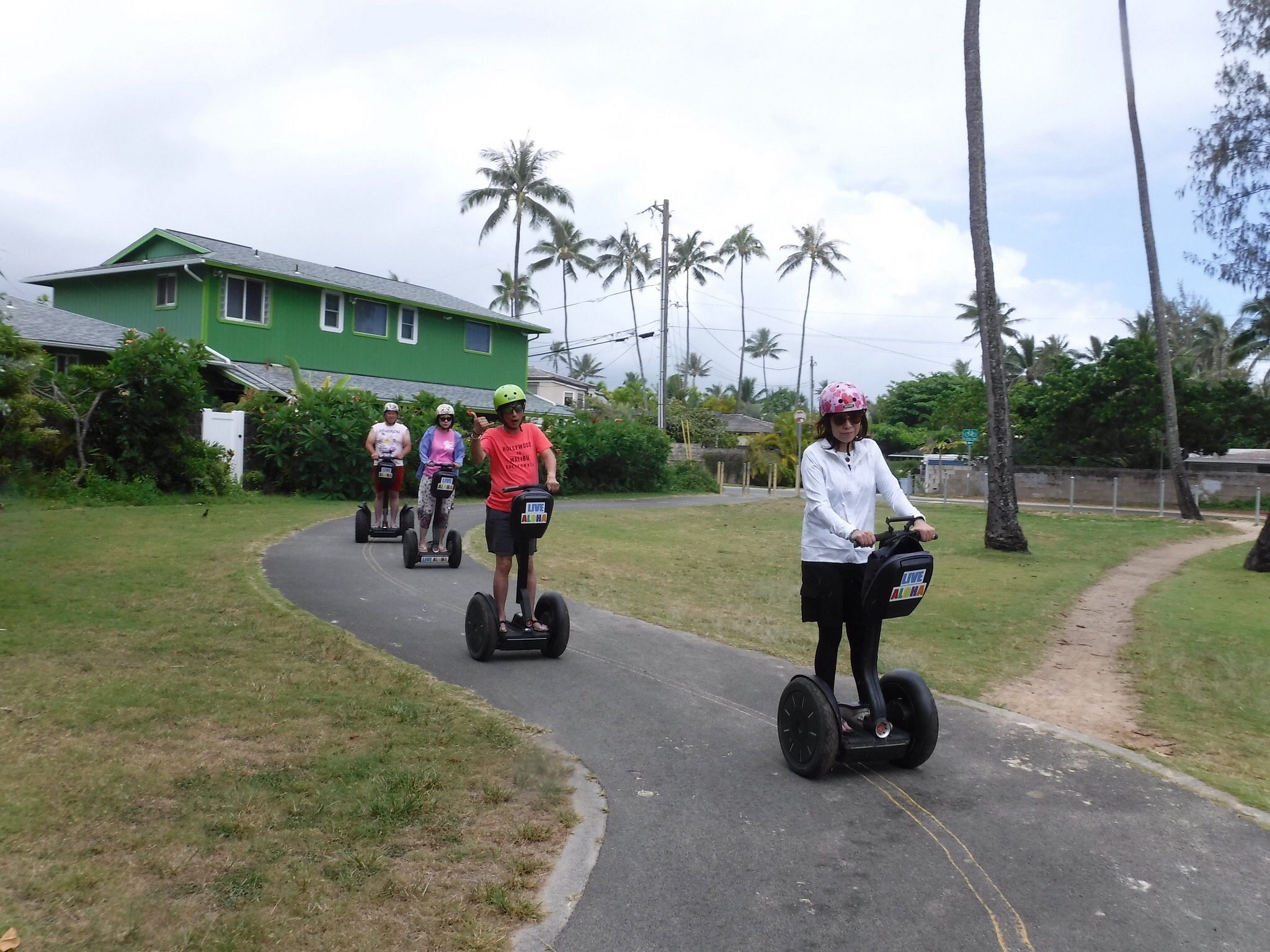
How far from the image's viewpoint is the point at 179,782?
440 centimetres

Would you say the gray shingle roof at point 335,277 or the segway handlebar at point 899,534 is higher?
the gray shingle roof at point 335,277

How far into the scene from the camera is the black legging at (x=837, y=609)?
5.04 meters

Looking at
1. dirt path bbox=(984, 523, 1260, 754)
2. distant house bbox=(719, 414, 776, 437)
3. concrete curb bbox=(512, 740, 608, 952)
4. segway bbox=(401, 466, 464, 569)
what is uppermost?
distant house bbox=(719, 414, 776, 437)

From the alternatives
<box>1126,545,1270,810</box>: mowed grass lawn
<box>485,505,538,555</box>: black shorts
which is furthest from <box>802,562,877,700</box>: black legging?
<box>485,505,538,555</box>: black shorts

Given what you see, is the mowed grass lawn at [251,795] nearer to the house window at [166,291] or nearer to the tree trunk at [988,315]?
the tree trunk at [988,315]

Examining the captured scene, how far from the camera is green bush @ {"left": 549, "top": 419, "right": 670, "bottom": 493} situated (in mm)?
30812

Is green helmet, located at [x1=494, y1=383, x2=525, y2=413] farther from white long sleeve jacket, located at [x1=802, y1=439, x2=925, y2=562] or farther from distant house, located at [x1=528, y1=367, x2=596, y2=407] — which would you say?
distant house, located at [x1=528, y1=367, x2=596, y2=407]

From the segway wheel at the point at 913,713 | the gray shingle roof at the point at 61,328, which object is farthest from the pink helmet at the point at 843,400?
the gray shingle roof at the point at 61,328

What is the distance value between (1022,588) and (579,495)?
1840 centimetres

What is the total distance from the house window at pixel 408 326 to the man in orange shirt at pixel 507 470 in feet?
86.8

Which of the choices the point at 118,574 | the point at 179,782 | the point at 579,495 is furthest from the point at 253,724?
the point at 579,495

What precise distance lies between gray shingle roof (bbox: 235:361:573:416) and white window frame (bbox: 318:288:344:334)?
1324mm

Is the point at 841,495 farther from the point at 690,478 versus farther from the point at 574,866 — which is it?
the point at 690,478

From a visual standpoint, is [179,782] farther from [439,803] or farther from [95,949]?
[95,949]
